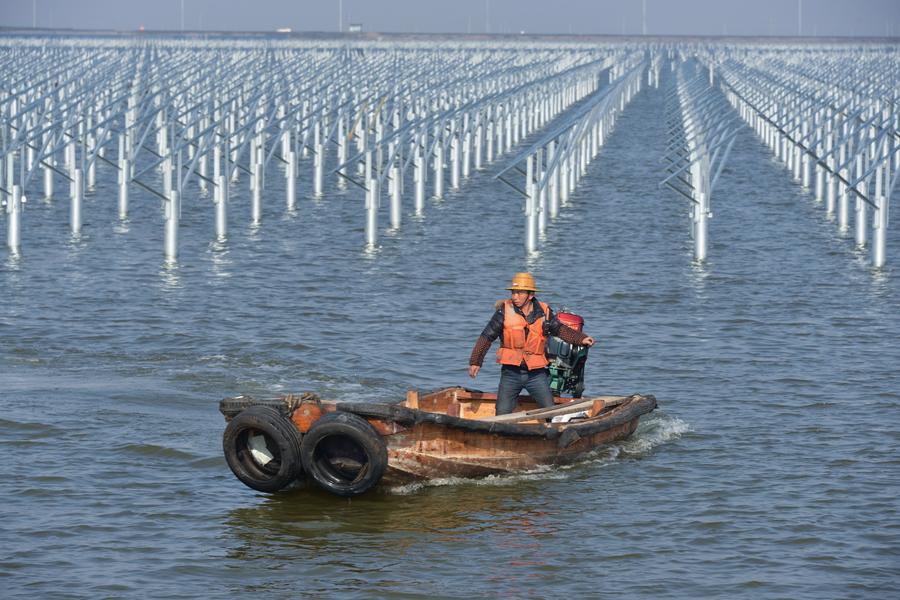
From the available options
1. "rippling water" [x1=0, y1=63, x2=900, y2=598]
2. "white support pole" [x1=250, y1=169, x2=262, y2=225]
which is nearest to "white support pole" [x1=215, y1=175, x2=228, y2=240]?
"rippling water" [x1=0, y1=63, x2=900, y2=598]

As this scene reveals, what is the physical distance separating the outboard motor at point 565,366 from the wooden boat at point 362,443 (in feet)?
7.54

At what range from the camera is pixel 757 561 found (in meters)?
18.5

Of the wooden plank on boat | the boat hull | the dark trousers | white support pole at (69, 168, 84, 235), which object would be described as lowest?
the boat hull

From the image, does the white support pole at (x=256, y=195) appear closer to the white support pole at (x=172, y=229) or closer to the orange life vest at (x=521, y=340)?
the white support pole at (x=172, y=229)

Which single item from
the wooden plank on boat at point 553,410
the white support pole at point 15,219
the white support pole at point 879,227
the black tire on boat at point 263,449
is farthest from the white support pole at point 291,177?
the black tire on boat at point 263,449

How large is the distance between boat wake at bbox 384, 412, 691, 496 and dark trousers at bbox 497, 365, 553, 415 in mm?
1072

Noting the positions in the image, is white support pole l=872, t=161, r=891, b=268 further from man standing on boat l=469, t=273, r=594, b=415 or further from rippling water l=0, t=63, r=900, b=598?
man standing on boat l=469, t=273, r=594, b=415

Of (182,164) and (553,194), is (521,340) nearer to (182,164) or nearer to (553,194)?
(553,194)

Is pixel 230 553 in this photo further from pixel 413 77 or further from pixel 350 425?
pixel 413 77

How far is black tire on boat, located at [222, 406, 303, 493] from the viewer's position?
65.1 feet

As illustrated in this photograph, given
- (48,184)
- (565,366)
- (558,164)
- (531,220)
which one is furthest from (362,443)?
(48,184)

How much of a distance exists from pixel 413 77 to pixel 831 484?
2687 inches

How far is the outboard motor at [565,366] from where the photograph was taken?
23.7m

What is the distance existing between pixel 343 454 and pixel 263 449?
1002 mm
